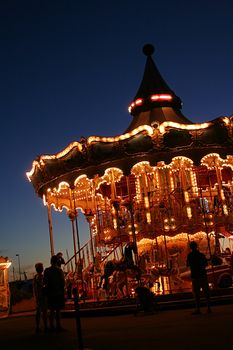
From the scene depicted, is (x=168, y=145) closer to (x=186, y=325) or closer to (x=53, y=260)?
(x=53, y=260)

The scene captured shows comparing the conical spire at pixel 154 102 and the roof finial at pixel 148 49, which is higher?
the roof finial at pixel 148 49

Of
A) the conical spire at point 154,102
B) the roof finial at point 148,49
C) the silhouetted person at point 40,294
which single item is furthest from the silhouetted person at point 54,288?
the roof finial at point 148,49

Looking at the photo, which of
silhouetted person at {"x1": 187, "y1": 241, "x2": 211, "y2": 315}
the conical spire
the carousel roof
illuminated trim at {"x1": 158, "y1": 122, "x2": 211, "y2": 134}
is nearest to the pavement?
silhouetted person at {"x1": 187, "y1": 241, "x2": 211, "y2": 315}

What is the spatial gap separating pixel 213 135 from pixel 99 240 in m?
6.45

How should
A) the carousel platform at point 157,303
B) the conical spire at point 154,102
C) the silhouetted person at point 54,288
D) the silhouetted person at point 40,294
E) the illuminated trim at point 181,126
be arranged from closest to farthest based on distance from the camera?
the silhouetted person at point 54,288 → the silhouetted person at point 40,294 → the carousel platform at point 157,303 → the illuminated trim at point 181,126 → the conical spire at point 154,102

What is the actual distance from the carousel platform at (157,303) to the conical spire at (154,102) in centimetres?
756

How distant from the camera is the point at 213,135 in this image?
649 inches

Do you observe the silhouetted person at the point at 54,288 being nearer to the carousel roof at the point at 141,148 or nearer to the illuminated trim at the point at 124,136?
the carousel roof at the point at 141,148

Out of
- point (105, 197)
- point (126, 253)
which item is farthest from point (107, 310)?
point (105, 197)

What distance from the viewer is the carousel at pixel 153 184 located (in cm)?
1641

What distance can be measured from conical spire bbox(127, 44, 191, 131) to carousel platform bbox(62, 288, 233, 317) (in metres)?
7.56

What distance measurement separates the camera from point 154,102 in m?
20.7

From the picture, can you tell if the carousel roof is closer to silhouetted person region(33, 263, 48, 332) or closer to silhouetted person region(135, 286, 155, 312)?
silhouetted person region(135, 286, 155, 312)

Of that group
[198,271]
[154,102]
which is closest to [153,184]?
[154,102]
